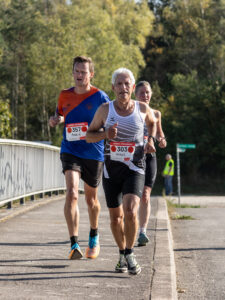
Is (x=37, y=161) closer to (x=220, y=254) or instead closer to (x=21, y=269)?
(x=220, y=254)

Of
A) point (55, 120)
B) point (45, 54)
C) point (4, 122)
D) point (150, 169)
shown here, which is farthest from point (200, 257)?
point (45, 54)

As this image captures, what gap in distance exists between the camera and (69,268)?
5902mm

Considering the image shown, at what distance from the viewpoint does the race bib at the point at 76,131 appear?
6527mm

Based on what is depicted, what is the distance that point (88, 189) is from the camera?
6.75m

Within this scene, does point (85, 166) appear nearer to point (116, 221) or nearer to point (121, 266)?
point (116, 221)

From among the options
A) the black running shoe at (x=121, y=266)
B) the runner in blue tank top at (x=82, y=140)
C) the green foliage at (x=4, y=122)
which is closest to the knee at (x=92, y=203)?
the runner in blue tank top at (x=82, y=140)

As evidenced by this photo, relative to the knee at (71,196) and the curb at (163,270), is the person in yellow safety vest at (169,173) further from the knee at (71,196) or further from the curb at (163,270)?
the knee at (71,196)

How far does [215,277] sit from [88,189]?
5.12ft

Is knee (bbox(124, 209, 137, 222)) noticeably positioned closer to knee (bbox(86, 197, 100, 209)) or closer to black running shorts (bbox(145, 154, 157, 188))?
knee (bbox(86, 197, 100, 209))

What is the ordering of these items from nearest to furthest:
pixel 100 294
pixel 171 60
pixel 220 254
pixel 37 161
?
pixel 100 294
pixel 220 254
pixel 37 161
pixel 171 60

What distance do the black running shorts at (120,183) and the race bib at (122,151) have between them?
0.23 feet

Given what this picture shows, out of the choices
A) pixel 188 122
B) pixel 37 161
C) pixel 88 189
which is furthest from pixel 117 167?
pixel 188 122

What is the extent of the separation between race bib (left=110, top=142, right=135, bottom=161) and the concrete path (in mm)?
1002

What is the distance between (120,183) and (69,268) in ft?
2.96
